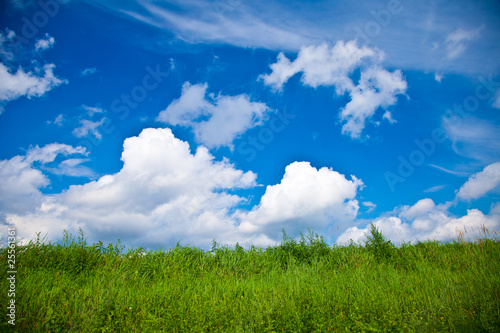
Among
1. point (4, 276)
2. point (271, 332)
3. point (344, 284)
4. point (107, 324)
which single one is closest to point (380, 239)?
point (344, 284)

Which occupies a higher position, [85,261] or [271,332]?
[85,261]

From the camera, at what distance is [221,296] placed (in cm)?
821

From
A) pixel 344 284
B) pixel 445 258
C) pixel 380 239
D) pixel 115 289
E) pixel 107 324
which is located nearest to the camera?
pixel 107 324

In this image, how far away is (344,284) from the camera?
8.77 metres

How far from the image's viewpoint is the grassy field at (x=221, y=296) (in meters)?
6.40

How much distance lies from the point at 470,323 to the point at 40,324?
29.7 ft

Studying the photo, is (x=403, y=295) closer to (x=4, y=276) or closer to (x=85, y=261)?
(x=85, y=261)

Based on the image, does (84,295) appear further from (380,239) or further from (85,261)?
(380,239)

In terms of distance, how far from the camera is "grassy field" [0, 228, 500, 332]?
252 inches

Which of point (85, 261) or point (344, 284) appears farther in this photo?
point (85, 261)

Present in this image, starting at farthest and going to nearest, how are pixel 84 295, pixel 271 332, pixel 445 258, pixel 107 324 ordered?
pixel 445 258 < pixel 84 295 < pixel 107 324 < pixel 271 332

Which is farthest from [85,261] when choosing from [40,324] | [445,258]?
[445,258]

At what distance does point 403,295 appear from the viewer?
7.71m

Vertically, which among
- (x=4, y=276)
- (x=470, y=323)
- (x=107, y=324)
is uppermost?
(x=4, y=276)
